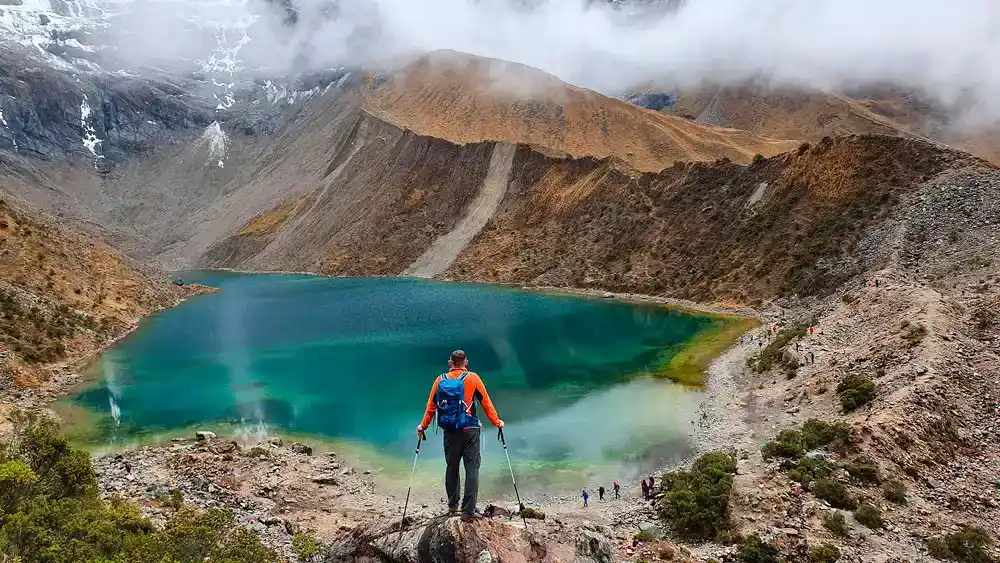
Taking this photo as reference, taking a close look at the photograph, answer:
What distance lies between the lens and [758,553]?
47.0 feet

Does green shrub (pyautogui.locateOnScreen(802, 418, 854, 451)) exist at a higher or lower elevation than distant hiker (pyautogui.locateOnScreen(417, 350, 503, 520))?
higher

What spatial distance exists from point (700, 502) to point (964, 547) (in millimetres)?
6101

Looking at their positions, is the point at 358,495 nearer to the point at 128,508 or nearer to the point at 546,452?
the point at 546,452

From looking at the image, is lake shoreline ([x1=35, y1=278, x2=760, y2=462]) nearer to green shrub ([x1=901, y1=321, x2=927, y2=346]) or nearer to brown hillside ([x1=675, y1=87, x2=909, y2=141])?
green shrub ([x1=901, y1=321, x2=927, y2=346])

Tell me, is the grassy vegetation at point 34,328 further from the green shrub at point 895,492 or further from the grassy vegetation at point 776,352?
the green shrub at point 895,492

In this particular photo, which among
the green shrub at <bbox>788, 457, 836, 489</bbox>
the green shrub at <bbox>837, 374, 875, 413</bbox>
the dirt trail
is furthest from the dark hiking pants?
the dirt trail

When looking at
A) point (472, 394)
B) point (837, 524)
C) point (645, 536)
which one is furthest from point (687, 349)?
point (472, 394)

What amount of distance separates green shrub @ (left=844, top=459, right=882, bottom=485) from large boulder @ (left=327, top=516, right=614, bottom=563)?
467 inches

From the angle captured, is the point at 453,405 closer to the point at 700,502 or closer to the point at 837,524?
the point at 700,502

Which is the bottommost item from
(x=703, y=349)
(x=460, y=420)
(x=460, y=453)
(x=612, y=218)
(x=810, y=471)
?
(x=460, y=453)

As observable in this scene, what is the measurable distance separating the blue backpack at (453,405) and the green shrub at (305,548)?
788 cm

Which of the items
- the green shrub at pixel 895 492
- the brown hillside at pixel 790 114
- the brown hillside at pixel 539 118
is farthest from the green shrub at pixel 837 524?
the brown hillside at pixel 790 114

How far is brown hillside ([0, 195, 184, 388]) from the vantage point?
36625 millimetres

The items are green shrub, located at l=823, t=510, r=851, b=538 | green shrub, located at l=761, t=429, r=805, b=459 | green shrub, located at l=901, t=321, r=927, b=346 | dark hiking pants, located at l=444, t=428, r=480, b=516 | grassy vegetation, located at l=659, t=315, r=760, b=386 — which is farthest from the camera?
grassy vegetation, located at l=659, t=315, r=760, b=386
